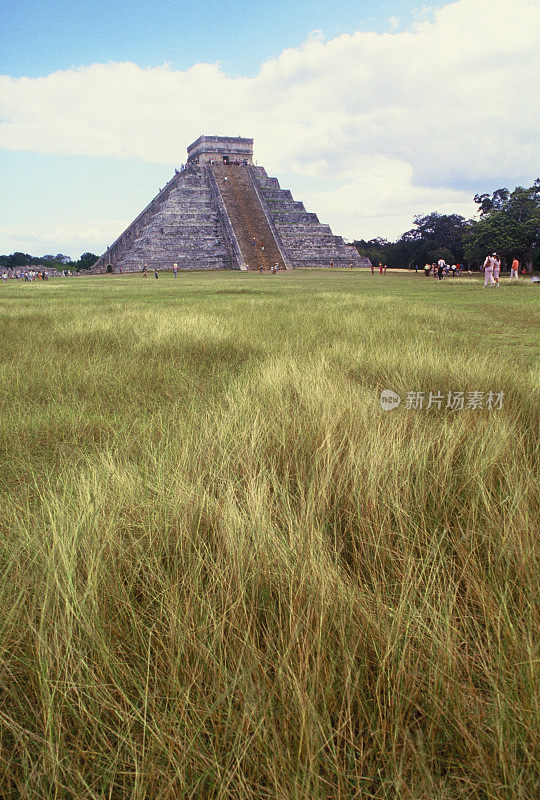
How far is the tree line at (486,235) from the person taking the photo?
91.5 feet

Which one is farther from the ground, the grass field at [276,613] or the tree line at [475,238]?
the tree line at [475,238]

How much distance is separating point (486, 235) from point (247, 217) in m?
17.7

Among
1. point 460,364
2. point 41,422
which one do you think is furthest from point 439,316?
point 41,422

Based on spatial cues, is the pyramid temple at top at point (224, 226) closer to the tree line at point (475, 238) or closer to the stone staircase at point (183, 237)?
the stone staircase at point (183, 237)

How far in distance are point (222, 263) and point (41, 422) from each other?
1310 inches

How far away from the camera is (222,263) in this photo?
33.9 metres

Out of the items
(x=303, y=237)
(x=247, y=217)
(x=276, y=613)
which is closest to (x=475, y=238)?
(x=303, y=237)

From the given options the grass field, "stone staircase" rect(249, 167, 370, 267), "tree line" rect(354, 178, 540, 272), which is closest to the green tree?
"tree line" rect(354, 178, 540, 272)

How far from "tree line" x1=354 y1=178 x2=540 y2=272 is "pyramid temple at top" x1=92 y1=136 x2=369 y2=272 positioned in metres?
8.38

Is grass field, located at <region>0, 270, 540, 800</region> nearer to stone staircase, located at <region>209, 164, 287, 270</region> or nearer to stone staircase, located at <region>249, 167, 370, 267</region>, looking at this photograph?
stone staircase, located at <region>209, 164, 287, 270</region>

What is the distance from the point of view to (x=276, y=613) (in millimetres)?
927

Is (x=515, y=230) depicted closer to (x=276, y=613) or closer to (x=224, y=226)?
(x=224, y=226)

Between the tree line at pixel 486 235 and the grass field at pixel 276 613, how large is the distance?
100 feet

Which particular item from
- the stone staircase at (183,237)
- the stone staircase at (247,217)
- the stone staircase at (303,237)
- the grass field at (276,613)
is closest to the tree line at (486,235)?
the stone staircase at (303,237)
